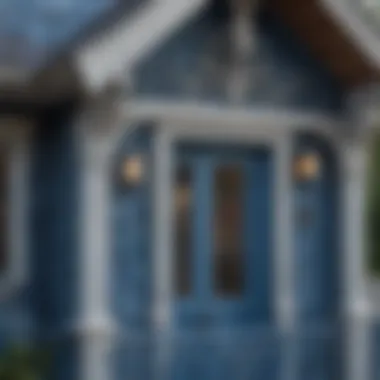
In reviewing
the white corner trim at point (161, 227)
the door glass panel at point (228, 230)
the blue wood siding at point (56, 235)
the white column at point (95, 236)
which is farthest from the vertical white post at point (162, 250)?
the blue wood siding at point (56, 235)

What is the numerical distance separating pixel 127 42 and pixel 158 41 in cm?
40

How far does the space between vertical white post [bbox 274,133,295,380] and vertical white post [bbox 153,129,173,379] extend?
1.02 metres

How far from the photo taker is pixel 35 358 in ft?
34.0

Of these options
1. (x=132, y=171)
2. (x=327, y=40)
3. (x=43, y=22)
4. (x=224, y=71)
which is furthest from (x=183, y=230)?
(x=43, y=22)

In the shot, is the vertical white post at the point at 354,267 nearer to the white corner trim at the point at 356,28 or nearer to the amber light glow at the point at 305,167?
the amber light glow at the point at 305,167

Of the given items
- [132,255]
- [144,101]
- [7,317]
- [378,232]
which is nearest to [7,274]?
[7,317]

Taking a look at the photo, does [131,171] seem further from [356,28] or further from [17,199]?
[356,28]

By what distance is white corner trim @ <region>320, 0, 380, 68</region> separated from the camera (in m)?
10.8

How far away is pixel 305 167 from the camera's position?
448 inches

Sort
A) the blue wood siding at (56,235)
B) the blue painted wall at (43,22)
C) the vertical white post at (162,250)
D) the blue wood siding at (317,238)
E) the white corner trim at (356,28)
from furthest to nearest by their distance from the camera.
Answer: the blue wood siding at (317,238), the blue painted wall at (43,22), the white corner trim at (356,28), the vertical white post at (162,250), the blue wood siding at (56,235)

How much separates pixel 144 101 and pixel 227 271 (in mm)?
1717

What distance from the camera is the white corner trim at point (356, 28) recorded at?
10.8 m

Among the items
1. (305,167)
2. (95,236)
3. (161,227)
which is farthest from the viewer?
(305,167)

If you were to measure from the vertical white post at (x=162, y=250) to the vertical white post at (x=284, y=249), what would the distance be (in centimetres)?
102
